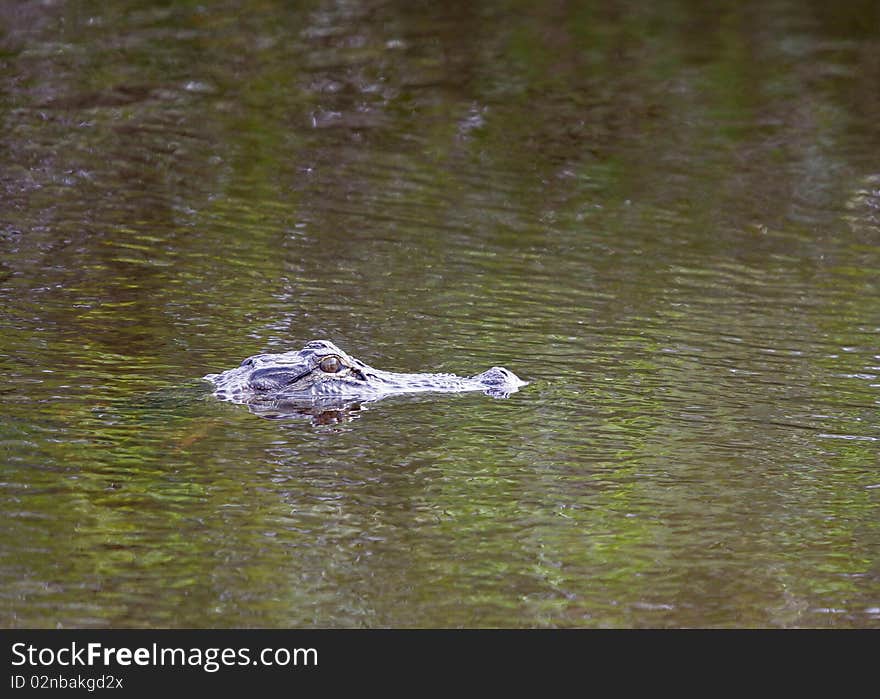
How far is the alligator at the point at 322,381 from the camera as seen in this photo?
9.79m

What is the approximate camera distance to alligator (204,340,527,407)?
9789 mm

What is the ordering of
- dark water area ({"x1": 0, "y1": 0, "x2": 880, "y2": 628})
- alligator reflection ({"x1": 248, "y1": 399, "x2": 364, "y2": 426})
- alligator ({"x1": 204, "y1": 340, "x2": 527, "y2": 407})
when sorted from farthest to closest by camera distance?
alligator ({"x1": 204, "y1": 340, "x2": 527, "y2": 407}) < alligator reflection ({"x1": 248, "y1": 399, "x2": 364, "y2": 426}) < dark water area ({"x1": 0, "y1": 0, "x2": 880, "y2": 628})

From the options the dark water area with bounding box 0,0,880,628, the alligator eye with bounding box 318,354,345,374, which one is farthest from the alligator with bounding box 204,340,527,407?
the dark water area with bounding box 0,0,880,628

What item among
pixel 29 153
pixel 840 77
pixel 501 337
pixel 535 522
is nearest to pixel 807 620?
pixel 535 522

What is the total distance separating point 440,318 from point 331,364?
2.01m

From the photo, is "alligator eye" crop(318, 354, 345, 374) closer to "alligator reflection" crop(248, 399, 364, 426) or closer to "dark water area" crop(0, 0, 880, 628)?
"alligator reflection" crop(248, 399, 364, 426)

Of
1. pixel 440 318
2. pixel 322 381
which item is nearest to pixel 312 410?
pixel 322 381

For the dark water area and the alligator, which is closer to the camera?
the dark water area

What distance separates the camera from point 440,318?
11.7 m

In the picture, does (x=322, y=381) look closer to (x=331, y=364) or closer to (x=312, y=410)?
(x=331, y=364)

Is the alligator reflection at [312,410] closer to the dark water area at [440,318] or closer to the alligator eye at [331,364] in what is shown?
the dark water area at [440,318]

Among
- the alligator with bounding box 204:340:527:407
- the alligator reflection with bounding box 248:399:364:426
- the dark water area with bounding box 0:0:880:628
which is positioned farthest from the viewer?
the alligator with bounding box 204:340:527:407

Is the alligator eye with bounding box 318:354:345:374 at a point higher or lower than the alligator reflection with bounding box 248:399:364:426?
higher

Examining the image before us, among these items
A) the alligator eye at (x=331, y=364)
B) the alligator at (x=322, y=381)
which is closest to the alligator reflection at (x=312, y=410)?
the alligator at (x=322, y=381)
